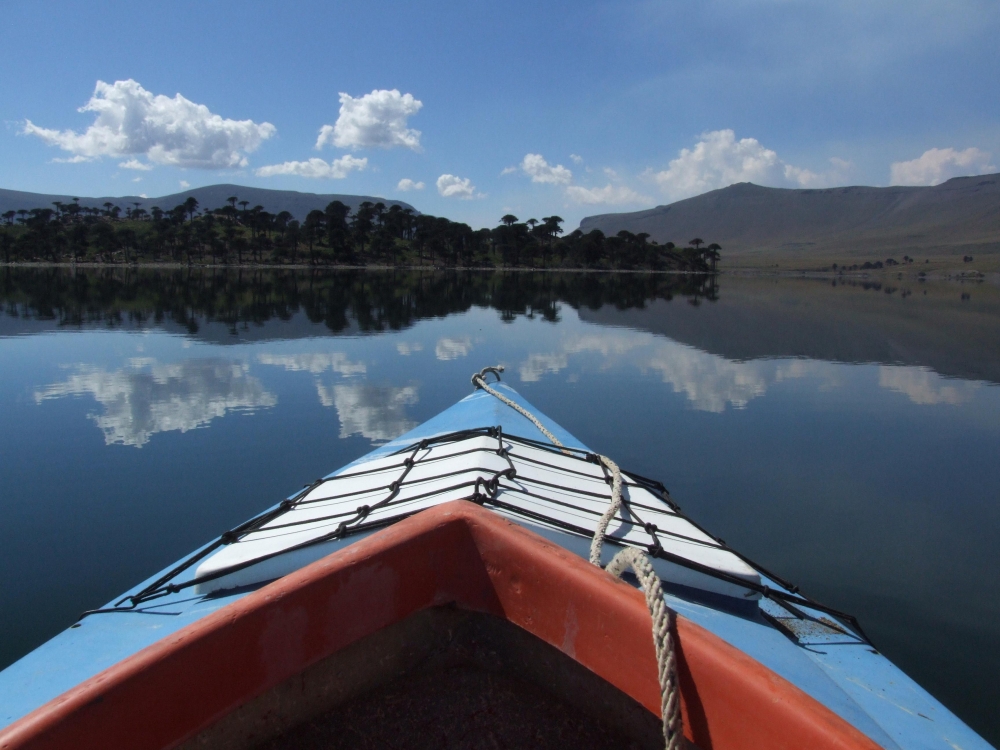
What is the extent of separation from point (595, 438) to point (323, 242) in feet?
339

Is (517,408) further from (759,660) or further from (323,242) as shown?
(323,242)

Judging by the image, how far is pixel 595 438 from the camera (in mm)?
10258

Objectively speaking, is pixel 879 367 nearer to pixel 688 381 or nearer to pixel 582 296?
pixel 688 381

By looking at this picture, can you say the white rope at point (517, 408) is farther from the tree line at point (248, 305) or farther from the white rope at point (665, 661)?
the tree line at point (248, 305)

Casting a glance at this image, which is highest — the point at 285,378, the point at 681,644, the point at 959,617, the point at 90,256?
the point at 90,256

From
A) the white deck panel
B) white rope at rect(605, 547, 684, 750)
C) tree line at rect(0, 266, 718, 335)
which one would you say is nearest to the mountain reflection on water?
tree line at rect(0, 266, 718, 335)

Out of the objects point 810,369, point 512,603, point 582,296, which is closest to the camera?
point 512,603

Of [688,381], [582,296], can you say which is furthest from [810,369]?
[582,296]

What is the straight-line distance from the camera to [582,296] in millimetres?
43906

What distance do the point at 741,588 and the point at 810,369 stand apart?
14.6 m

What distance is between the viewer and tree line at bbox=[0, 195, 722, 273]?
9750cm

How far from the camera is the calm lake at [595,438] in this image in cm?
575

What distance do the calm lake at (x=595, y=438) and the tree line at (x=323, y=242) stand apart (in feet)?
267

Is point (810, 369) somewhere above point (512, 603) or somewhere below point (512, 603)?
Result: below
